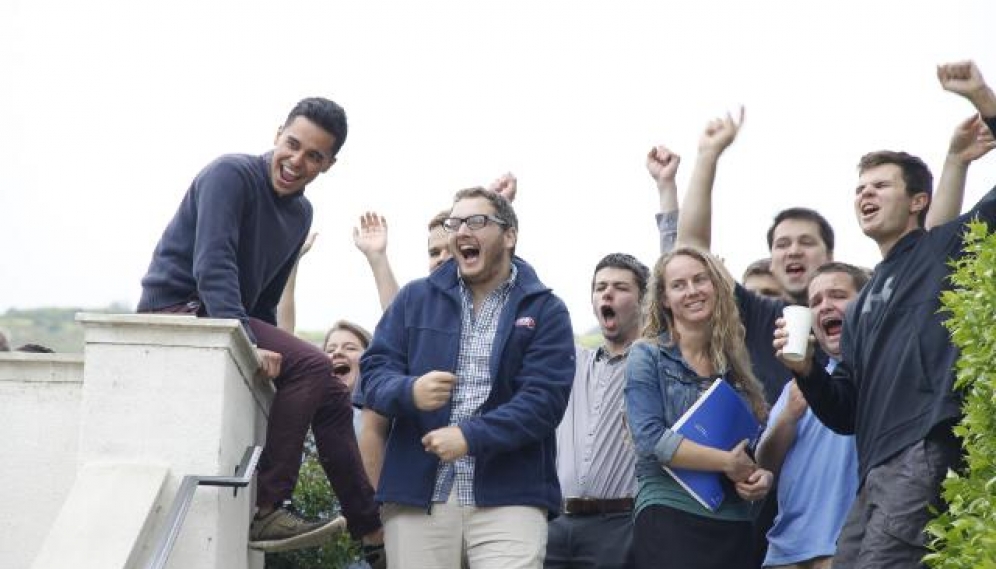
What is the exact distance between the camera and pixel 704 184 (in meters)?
7.96

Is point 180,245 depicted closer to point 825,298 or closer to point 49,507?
point 49,507

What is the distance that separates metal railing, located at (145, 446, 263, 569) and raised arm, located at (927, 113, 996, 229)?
328cm

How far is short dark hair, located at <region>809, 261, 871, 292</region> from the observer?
734cm

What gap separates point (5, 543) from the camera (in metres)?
6.50

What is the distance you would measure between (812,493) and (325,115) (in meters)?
2.87

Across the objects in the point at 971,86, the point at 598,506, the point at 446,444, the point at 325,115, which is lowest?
the point at 598,506

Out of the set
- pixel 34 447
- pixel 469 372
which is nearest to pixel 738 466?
pixel 469 372

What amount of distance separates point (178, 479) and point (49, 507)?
33.4 inches

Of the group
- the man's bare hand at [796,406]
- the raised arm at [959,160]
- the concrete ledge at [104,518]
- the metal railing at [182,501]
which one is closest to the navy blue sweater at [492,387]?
the metal railing at [182,501]

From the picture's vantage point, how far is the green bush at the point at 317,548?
8.09 meters

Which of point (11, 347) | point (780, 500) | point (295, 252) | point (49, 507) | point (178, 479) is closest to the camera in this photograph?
point (178, 479)

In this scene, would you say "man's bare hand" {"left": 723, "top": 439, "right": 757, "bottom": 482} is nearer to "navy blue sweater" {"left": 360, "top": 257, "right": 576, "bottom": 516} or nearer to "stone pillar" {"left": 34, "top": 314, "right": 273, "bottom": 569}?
"navy blue sweater" {"left": 360, "top": 257, "right": 576, "bottom": 516}

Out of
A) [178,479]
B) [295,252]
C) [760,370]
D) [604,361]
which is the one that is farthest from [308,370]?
[760,370]

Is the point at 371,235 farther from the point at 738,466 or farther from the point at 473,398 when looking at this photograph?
the point at 738,466
